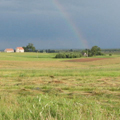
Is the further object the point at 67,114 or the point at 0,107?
the point at 0,107

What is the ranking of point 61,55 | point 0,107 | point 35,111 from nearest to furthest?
1. point 35,111
2. point 0,107
3. point 61,55

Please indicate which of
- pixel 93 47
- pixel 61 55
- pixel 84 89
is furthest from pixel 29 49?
pixel 84 89

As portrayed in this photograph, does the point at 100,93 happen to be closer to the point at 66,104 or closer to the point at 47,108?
the point at 66,104

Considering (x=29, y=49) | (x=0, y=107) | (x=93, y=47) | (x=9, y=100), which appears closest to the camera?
(x=0, y=107)

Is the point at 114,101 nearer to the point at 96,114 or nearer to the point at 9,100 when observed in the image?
the point at 96,114

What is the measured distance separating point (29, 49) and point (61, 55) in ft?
196

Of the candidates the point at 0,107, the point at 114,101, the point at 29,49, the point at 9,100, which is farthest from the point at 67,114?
the point at 29,49

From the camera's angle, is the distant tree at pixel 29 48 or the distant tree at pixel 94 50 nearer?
the distant tree at pixel 94 50

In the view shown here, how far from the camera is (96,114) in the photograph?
504 centimetres

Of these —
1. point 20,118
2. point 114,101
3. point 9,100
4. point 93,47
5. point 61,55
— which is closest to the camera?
point 20,118

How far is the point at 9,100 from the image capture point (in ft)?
23.1

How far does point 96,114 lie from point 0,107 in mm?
2627

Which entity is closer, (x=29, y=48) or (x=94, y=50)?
(x=94, y=50)

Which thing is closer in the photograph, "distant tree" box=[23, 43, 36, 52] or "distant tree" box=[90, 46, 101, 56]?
"distant tree" box=[90, 46, 101, 56]
